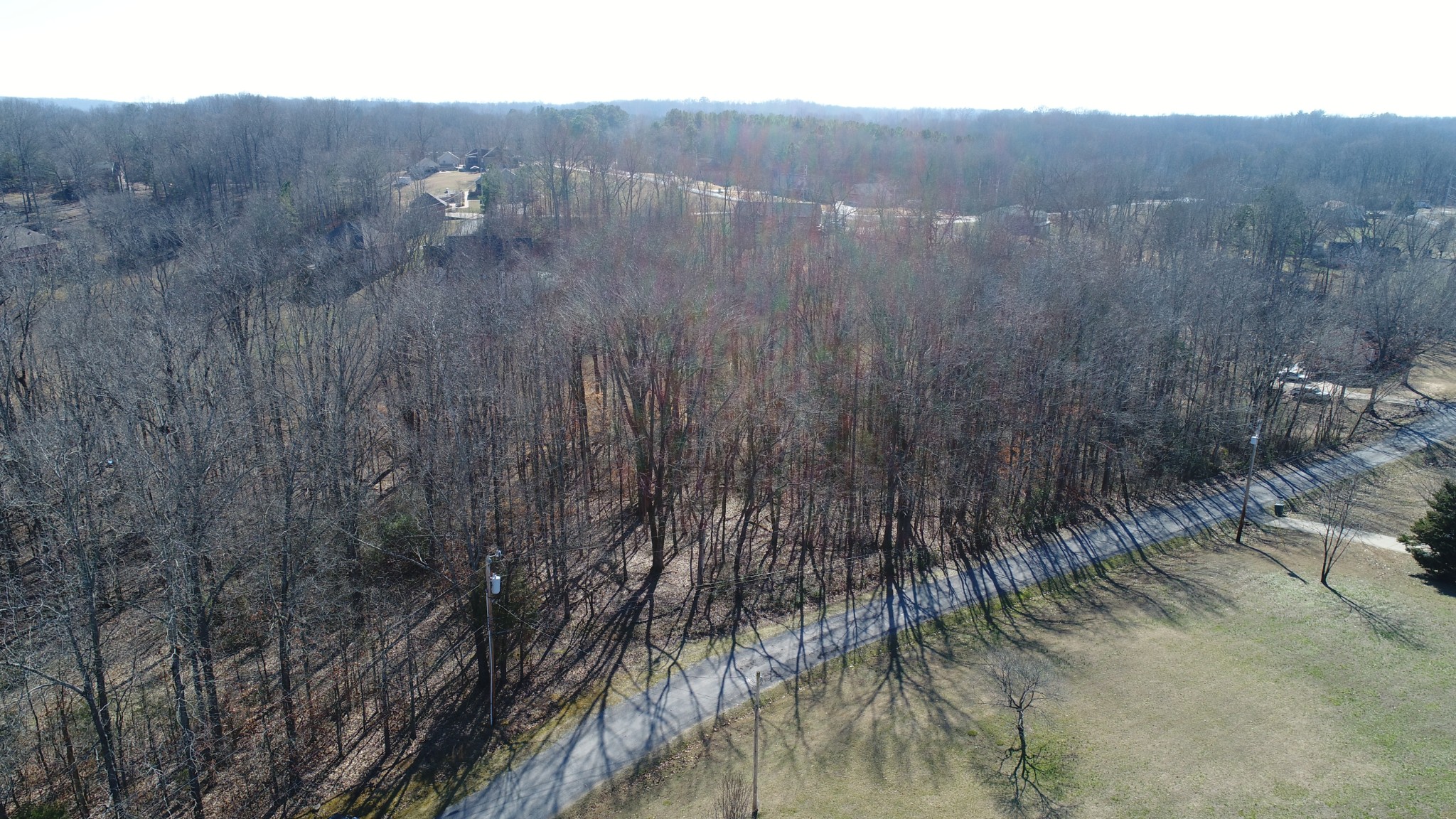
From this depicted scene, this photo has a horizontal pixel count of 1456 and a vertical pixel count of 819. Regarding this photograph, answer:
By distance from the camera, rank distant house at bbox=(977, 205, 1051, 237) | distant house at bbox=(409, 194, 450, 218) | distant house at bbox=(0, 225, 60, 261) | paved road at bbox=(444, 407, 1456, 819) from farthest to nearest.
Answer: distant house at bbox=(977, 205, 1051, 237) → distant house at bbox=(409, 194, 450, 218) → distant house at bbox=(0, 225, 60, 261) → paved road at bbox=(444, 407, 1456, 819)

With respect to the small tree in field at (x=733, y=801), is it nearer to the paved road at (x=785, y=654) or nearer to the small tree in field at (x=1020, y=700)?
the paved road at (x=785, y=654)

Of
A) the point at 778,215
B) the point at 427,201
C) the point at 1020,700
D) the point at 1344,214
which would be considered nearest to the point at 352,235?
the point at 427,201

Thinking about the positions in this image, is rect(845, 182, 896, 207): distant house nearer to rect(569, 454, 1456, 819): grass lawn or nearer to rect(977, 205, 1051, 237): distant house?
rect(977, 205, 1051, 237): distant house

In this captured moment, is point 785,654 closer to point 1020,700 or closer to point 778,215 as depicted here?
point 1020,700

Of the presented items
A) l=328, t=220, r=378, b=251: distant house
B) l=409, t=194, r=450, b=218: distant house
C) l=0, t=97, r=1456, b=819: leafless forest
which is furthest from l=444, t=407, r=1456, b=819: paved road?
l=409, t=194, r=450, b=218: distant house

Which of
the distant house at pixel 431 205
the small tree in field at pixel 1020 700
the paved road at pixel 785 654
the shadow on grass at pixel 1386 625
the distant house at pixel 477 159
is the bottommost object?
the paved road at pixel 785 654

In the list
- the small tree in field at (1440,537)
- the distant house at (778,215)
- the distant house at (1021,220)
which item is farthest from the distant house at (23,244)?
the distant house at (1021,220)
